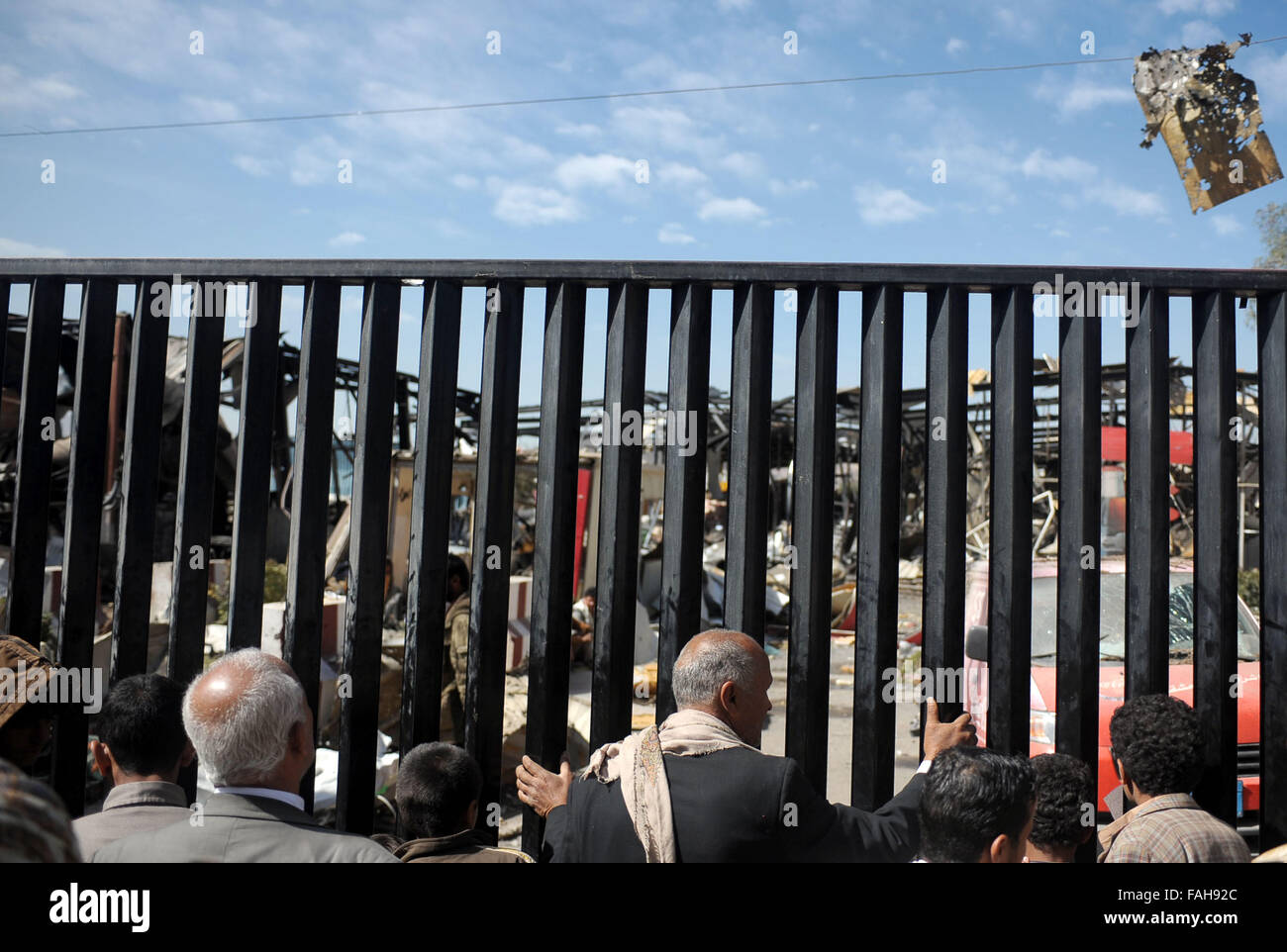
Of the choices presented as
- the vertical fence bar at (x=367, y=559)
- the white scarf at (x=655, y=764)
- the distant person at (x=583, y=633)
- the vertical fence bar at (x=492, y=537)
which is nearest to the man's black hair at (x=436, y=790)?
the vertical fence bar at (x=492, y=537)

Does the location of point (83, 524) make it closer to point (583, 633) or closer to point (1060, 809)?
point (1060, 809)

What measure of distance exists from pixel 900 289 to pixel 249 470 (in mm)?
2300

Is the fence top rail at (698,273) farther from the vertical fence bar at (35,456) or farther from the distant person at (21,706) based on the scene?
the distant person at (21,706)

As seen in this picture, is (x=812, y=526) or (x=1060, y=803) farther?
(x=812, y=526)

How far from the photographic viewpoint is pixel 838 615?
14.7m

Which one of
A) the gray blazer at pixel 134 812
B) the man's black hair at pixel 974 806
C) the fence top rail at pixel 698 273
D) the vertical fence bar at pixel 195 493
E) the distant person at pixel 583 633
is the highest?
the fence top rail at pixel 698 273

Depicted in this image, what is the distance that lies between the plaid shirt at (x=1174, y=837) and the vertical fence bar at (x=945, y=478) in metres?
0.58

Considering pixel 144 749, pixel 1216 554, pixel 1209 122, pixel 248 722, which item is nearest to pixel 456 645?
pixel 144 749

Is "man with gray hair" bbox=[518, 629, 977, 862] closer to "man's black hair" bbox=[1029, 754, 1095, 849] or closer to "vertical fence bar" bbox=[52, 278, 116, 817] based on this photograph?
"man's black hair" bbox=[1029, 754, 1095, 849]

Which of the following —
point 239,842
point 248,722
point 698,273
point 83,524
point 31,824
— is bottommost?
point 239,842

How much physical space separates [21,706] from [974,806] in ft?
9.47

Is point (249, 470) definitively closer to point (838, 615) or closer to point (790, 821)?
point (790, 821)

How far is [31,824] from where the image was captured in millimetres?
1012

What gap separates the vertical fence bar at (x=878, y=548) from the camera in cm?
271
